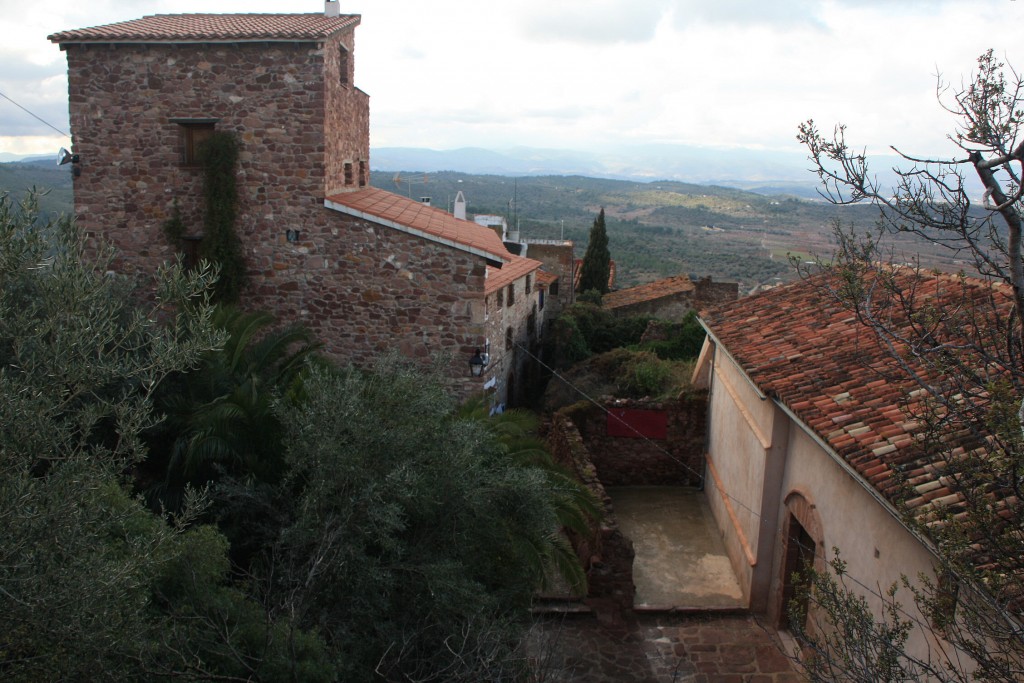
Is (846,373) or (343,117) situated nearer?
(846,373)

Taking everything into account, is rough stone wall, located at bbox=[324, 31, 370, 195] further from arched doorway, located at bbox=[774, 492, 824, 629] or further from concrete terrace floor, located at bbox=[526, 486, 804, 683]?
arched doorway, located at bbox=[774, 492, 824, 629]

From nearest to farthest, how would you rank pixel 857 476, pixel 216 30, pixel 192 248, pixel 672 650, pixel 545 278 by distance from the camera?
pixel 857 476 → pixel 672 650 → pixel 216 30 → pixel 192 248 → pixel 545 278

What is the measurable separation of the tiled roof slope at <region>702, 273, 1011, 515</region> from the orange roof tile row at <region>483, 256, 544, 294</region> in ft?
13.0

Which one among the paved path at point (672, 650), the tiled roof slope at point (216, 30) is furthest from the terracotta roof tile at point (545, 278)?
the paved path at point (672, 650)

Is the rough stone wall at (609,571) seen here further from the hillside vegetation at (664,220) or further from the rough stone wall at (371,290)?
the hillside vegetation at (664,220)

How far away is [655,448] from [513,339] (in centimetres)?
525

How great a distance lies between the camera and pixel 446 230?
1279 centimetres

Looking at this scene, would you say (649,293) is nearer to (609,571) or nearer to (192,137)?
(192,137)

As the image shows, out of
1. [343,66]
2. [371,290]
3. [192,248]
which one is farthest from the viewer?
[343,66]

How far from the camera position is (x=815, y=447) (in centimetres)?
796

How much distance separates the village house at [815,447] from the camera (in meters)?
5.87

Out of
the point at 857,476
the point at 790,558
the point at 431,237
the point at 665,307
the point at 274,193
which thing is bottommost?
the point at 790,558

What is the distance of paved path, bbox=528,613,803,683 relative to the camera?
8141mm

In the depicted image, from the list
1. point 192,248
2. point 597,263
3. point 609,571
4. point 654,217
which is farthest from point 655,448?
point 654,217
